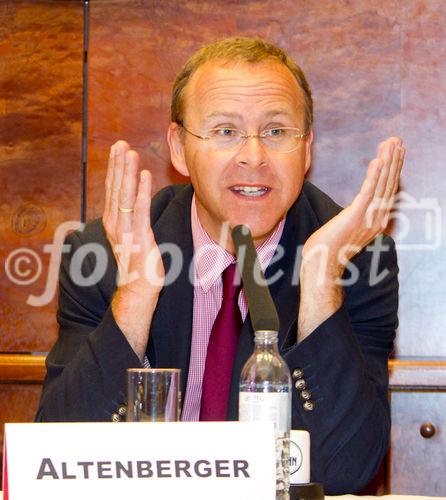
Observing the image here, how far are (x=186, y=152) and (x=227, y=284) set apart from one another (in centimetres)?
31

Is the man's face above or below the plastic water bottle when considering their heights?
above

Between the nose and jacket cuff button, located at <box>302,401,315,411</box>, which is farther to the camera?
the nose

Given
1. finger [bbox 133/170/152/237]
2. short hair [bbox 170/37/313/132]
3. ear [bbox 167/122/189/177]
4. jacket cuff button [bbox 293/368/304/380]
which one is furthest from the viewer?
ear [bbox 167/122/189/177]

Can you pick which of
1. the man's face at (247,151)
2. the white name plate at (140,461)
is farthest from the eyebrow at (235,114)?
the white name plate at (140,461)

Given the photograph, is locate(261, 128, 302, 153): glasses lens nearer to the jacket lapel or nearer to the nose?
the nose

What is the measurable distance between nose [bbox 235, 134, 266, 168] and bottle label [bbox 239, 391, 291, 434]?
0.88 meters

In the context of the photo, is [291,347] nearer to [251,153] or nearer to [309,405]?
[309,405]

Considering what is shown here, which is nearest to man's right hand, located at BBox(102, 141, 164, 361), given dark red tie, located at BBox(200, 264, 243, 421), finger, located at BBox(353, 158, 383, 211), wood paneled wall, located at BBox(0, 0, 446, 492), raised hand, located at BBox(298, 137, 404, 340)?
dark red tie, located at BBox(200, 264, 243, 421)

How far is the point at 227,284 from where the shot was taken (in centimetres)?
184

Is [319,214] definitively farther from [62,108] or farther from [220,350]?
[62,108]

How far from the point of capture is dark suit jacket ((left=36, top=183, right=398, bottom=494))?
4.84 feet

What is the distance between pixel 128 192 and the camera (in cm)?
158

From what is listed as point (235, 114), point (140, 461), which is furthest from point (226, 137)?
point (140, 461)

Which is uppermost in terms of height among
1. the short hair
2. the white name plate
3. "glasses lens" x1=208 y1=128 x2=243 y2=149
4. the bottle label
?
the short hair
